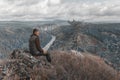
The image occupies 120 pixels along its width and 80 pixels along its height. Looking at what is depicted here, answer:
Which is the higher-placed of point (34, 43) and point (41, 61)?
point (34, 43)

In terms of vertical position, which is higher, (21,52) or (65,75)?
(21,52)

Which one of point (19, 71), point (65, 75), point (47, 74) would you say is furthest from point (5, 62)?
point (65, 75)

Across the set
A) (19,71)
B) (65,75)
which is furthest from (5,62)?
(65,75)

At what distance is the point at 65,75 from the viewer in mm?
22562

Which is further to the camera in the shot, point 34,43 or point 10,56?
point 10,56

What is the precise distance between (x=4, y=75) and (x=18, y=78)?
936 millimetres

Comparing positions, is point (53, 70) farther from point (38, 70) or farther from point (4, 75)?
point (4, 75)

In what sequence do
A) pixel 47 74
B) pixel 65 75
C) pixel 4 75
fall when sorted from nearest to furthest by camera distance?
pixel 4 75 → pixel 47 74 → pixel 65 75

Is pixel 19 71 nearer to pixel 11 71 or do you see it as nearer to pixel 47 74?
pixel 11 71

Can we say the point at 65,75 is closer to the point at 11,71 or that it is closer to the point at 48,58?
the point at 48,58

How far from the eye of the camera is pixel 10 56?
23.2m

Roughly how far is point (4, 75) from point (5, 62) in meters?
2.18

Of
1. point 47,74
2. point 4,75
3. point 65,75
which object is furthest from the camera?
point 65,75

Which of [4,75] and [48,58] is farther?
[48,58]
